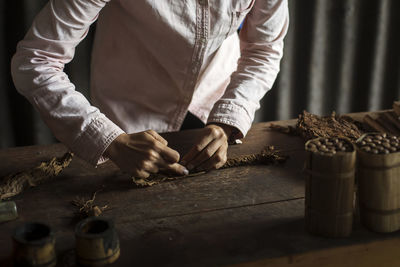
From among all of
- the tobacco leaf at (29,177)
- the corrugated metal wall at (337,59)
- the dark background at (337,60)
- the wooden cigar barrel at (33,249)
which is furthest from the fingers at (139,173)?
the corrugated metal wall at (337,59)

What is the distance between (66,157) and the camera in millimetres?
1442

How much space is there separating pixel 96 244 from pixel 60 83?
56 centimetres

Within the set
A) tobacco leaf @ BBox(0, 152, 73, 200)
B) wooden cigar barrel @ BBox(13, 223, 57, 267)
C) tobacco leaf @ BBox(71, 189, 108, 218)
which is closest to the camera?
wooden cigar barrel @ BBox(13, 223, 57, 267)

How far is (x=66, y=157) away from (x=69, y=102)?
0.66 ft

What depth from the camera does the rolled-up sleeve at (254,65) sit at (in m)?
1.50

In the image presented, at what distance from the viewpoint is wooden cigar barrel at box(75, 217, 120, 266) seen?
3.05ft

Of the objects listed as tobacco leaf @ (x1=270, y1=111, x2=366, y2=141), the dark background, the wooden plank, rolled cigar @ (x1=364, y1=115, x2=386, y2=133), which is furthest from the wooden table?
the dark background

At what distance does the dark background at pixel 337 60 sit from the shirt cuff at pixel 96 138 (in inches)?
43.1

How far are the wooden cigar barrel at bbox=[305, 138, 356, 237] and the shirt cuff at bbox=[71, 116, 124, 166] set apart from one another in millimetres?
521

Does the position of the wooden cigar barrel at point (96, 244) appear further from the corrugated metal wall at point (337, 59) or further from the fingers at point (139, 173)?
the corrugated metal wall at point (337, 59)

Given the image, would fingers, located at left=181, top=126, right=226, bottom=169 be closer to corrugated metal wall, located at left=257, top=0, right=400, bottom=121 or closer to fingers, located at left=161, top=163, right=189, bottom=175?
fingers, located at left=161, top=163, right=189, bottom=175

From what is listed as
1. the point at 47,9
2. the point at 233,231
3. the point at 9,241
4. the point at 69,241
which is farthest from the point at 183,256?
the point at 47,9

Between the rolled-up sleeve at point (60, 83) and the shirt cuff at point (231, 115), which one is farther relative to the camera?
the shirt cuff at point (231, 115)

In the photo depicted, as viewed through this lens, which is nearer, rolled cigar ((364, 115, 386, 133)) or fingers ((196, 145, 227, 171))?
fingers ((196, 145, 227, 171))
